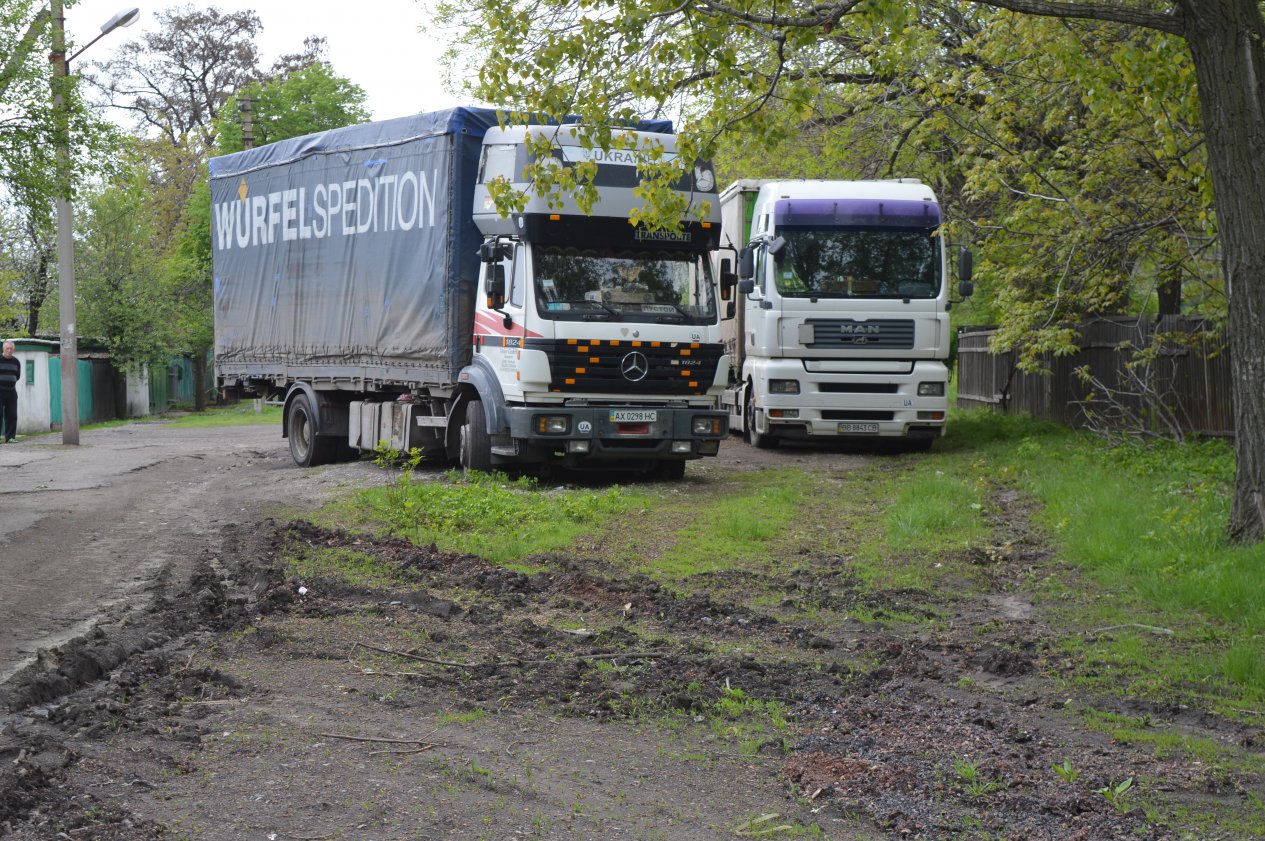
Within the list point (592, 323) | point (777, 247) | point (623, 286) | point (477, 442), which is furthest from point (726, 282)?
point (477, 442)

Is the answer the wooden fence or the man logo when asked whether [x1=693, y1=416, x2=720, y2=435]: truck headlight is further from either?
the wooden fence

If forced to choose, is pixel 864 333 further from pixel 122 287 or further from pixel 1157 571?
pixel 122 287

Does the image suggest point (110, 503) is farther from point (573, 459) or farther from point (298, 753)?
point (298, 753)

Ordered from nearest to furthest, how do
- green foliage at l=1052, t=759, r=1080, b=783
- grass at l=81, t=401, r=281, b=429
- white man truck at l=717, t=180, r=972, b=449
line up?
1. green foliage at l=1052, t=759, r=1080, b=783
2. white man truck at l=717, t=180, r=972, b=449
3. grass at l=81, t=401, r=281, b=429

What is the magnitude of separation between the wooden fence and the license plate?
577 cm

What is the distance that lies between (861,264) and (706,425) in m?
4.45

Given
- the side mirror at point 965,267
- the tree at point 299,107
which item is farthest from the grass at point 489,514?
the tree at point 299,107

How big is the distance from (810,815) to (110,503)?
430 inches

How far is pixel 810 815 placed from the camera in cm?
493

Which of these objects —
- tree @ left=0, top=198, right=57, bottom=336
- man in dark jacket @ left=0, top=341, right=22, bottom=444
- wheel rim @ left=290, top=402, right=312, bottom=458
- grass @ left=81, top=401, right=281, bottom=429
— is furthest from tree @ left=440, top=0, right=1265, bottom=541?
tree @ left=0, top=198, right=57, bottom=336

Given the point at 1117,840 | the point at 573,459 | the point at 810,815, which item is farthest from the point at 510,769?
the point at 573,459

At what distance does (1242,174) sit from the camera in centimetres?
933

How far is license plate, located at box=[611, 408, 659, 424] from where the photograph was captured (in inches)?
582

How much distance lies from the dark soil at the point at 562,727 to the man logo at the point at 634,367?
5837mm
